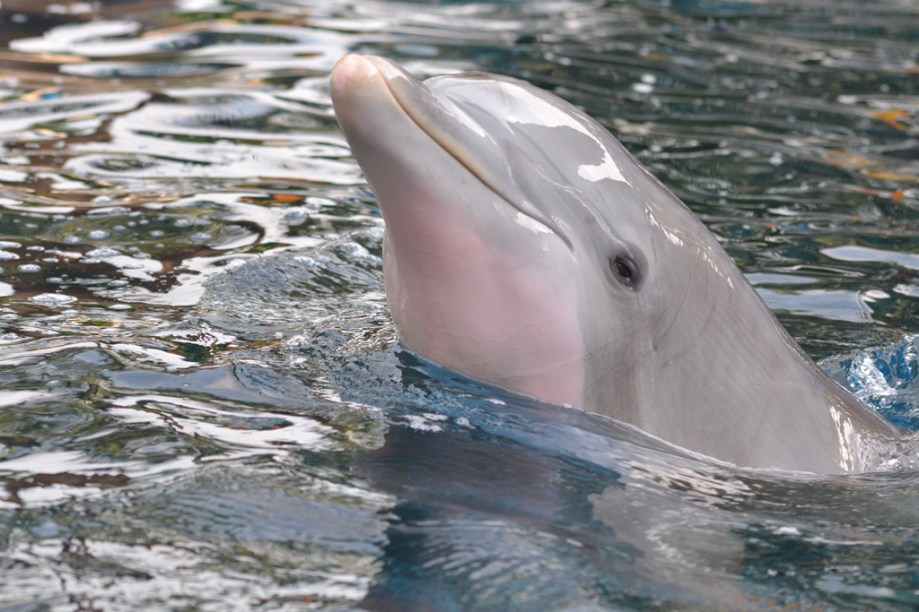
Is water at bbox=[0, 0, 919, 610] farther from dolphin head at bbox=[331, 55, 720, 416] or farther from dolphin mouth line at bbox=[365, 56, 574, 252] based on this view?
dolphin mouth line at bbox=[365, 56, 574, 252]

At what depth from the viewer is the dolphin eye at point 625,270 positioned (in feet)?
12.8

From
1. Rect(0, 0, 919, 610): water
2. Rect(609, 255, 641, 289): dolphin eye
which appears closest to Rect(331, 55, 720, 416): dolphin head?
Rect(609, 255, 641, 289): dolphin eye

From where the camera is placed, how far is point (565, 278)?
377cm

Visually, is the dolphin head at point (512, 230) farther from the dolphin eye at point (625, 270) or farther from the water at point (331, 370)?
the water at point (331, 370)

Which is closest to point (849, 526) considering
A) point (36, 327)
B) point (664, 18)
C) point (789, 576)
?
point (789, 576)

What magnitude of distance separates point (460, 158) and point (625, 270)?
0.63 metres

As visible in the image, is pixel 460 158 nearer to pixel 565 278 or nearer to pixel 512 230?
pixel 512 230

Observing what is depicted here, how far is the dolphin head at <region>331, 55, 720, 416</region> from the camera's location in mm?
3549

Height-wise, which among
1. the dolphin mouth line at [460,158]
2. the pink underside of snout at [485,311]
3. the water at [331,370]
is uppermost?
the dolphin mouth line at [460,158]

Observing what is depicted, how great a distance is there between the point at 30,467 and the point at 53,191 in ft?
11.9

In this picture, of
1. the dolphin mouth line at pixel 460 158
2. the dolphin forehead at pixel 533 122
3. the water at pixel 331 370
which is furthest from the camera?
the dolphin forehead at pixel 533 122

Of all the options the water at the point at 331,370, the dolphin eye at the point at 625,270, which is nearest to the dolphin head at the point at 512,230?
the dolphin eye at the point at 625,270

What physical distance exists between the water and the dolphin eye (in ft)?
1.34

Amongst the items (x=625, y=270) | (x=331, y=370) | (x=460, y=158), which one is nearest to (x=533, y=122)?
(x=460, y=158)
